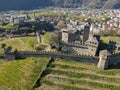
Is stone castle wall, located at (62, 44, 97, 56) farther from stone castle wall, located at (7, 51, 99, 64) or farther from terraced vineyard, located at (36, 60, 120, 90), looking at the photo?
terraced vineyard, located at (36, 60, 120, 90)

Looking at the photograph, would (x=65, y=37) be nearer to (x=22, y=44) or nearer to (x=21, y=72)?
(x=22, y=44)

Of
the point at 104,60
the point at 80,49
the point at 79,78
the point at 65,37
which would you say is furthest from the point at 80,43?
the point at 79,78

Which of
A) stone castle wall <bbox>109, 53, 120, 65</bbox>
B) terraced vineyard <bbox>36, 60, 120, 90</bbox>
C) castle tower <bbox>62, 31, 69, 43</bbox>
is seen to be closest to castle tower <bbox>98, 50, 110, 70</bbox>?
terraced vineyard <bbox>36, 60, 120, 90</bbox>

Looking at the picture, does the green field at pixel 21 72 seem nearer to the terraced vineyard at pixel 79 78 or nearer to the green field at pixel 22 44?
the terraced vineyard at pixel 79 78

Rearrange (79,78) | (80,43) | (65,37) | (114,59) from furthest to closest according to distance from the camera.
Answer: (65,37) → (80,43) → (114,59) → (79,78)

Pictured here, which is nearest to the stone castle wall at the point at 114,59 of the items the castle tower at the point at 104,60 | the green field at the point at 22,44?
the castle tower at the point at 104,60

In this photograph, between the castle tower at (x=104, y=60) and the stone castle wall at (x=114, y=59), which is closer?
the castle tower at (x=104, y=60)
